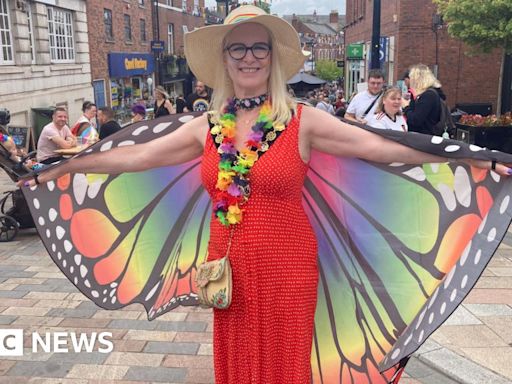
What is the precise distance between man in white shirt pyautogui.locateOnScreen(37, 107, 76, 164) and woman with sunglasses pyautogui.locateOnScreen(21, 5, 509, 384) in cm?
546

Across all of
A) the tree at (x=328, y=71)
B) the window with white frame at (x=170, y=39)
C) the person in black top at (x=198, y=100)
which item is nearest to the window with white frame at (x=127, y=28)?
the window with white frame at (x=170, y=39)

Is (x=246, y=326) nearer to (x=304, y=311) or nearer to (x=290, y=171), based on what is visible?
(x=304, y=311)

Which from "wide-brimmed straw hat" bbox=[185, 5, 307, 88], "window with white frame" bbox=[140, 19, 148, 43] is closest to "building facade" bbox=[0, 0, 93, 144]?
"window with white frame" bbox=[140, 19, 148, 43]

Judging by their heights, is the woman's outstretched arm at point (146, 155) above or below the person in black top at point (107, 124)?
above

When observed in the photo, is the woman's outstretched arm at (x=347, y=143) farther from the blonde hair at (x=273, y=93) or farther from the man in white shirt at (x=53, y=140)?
the man in white shirt at (x=53, y=140)

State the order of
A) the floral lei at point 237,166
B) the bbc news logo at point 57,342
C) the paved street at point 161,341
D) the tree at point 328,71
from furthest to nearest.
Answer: the tree at point 328,71 → the bbc news logo at point 57,342 → the paved street at point 161,341 → the floral lei at point 237,166

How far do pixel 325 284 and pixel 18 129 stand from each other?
1084 centimetres

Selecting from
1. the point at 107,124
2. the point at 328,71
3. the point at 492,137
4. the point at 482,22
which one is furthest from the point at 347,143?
the point at 328,71

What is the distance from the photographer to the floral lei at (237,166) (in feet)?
7.12

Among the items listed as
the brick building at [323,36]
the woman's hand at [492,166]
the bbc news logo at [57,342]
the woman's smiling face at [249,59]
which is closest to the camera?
the woman's hand at [492,166]

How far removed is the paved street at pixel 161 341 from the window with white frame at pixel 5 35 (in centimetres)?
1247

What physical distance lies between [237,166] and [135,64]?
27.9m

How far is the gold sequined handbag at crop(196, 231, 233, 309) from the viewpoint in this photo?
84.7 inches

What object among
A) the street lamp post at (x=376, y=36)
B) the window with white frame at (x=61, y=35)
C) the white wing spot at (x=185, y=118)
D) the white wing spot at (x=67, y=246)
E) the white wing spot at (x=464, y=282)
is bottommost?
the white wing spot at (x=67, y=246)
